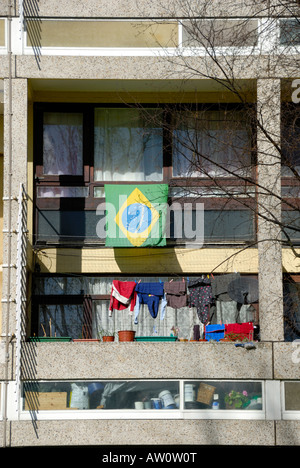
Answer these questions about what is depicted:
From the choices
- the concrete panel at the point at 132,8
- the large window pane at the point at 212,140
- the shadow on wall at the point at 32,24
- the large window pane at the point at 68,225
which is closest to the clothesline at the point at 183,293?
the large window pane at the point at 68,225

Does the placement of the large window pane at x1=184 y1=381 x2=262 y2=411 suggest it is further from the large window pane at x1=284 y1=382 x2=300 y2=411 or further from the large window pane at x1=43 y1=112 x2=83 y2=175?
the large window pane at x1=43 y1=112 x2=83 y2=175

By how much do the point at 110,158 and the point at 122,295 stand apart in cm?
268

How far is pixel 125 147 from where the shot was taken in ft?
52.0

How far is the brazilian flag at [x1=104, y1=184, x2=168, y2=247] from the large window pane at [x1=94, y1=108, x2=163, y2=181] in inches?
35.9

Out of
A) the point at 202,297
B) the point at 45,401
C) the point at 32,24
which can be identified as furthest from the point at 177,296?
the point at 32,24

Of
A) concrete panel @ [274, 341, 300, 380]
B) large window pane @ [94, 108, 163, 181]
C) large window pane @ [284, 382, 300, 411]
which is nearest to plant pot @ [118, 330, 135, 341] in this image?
concrete panel @ [274, 341, 300, 380]

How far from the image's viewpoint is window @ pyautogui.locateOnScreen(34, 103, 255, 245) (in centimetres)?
1536

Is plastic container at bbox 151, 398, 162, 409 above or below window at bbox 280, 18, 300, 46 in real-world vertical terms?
below

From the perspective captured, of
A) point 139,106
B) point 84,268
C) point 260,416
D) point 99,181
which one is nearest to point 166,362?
point 260,416

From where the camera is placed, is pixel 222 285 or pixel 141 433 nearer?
pixel 141 433

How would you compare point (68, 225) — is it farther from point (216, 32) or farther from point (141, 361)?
point (216, 32)

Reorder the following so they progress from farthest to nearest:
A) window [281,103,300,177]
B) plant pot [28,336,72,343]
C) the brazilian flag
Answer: the brazilian flag → plant pot [28,336,72,343] → window [281,103,300,177]

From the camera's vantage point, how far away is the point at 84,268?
1527 cm

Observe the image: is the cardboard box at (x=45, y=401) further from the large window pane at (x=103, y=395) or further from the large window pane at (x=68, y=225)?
the large window pane at (x=68, y=225)
